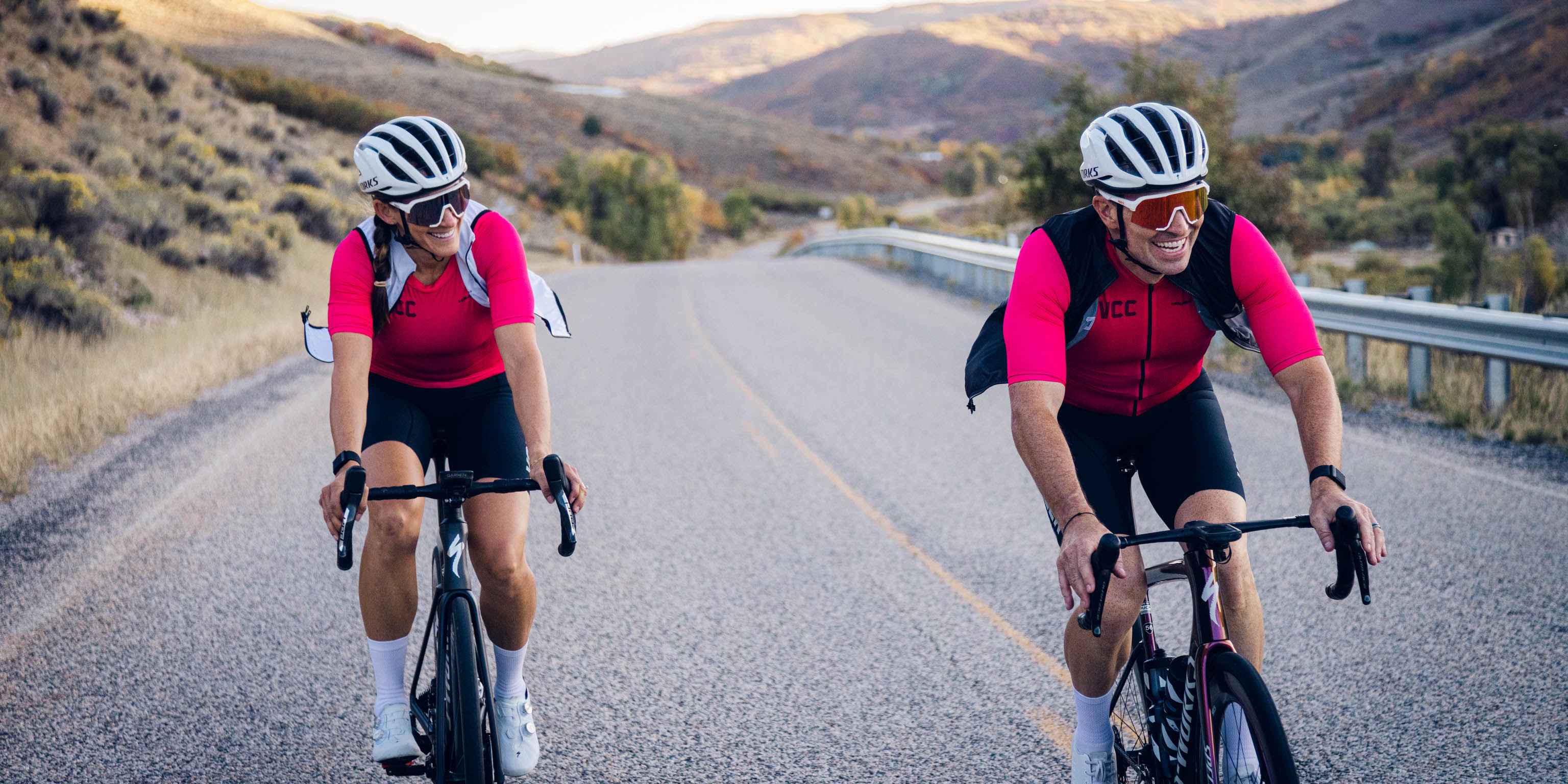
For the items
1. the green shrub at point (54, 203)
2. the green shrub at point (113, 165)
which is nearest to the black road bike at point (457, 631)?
the green shrub at point (54, 203)

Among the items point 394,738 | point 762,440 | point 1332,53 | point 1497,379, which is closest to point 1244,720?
point 394,738

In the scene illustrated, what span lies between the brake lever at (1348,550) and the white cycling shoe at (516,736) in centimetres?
238

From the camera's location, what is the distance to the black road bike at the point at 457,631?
2.82 meters

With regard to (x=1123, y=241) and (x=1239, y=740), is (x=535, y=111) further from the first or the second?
(x=1239, y=740)

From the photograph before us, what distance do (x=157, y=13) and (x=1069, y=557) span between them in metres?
80.8

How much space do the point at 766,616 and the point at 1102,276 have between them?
8.93 ft

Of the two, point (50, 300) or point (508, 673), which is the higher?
point (50, 300)

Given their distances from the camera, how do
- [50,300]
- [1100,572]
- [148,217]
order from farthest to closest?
[148,217] → [50,300] → [1100,572]

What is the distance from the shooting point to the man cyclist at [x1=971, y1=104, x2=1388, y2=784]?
106 inches

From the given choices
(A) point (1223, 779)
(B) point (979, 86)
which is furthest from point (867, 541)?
(B) point (979, 86)

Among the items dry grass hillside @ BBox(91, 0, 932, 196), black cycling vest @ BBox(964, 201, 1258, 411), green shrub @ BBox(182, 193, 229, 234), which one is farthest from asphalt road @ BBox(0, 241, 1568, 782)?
dry grass hillside @ BBox(91, 0, 932, 196)

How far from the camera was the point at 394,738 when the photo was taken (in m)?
3.18

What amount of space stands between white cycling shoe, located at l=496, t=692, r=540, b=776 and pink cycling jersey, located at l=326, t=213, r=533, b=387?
1139 millimetres

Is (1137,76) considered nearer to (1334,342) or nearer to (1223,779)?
(1334,342)
